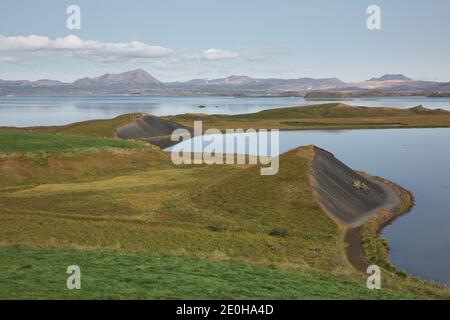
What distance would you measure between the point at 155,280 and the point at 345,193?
3721cm

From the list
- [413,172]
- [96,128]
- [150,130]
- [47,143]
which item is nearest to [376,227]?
[413,172]

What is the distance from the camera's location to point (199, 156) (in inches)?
3910

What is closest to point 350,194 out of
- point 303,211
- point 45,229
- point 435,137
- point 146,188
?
point 303,211

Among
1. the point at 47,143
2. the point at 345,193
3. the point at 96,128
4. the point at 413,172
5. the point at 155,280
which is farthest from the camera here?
the point at 96,128

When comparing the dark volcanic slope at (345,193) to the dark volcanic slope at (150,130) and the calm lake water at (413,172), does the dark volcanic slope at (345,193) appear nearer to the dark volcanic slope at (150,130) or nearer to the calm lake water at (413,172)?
the calm lake water at (413,172)

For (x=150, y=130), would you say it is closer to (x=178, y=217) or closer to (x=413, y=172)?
(x=413, y=172)

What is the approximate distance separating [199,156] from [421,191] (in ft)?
146

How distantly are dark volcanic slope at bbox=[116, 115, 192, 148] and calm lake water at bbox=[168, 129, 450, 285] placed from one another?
13.0 m

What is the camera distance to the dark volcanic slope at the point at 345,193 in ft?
170

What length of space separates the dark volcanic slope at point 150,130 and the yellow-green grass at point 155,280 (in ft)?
328

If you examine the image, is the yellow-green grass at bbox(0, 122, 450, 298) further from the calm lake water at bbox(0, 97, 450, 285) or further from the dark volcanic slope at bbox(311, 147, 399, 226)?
the calm lake water at bbox(0, 97, 450, 285)

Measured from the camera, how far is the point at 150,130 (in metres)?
150

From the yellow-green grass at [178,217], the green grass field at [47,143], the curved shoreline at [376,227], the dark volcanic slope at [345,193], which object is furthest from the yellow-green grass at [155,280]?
the green grass field at [47,143]
